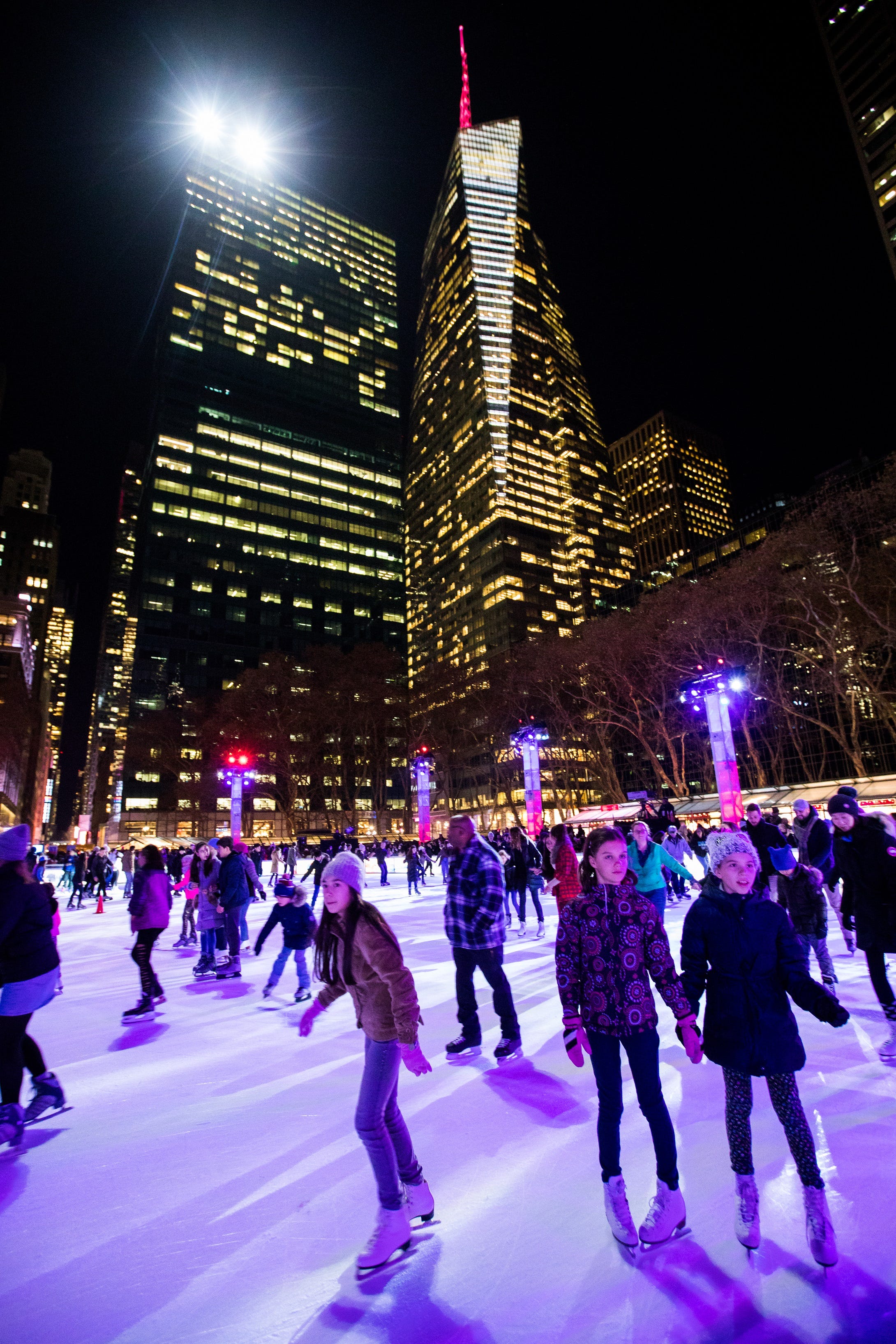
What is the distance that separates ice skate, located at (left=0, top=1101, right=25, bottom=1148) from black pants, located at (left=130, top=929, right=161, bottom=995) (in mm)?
2508

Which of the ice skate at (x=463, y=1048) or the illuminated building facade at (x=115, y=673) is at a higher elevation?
the illuminated building facade at (x=115, y=673)

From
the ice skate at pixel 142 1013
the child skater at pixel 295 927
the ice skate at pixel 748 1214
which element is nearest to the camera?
the ice skate at pixel 748 1214

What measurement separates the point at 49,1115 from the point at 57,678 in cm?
19119

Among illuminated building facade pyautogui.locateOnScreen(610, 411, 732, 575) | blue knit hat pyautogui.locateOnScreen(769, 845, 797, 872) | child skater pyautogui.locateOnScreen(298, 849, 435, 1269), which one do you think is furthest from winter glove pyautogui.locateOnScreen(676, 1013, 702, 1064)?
illuminated building facade pyautogui.locateOnScreen(610, 411, 732, 575)

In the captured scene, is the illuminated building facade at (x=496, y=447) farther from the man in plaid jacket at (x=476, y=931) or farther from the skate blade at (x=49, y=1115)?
the skate blade at (x=49, y=1115)

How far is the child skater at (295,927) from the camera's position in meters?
6.88

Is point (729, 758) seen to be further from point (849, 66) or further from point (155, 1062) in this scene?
point (849, 66)

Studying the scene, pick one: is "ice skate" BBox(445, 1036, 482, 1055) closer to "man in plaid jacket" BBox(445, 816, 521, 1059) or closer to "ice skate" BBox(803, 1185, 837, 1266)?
"man in plaid jacket" BBox(445, 816, 521, 1059)

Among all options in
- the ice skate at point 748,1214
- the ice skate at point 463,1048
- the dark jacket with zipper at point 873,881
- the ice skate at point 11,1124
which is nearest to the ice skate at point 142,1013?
the ice skate at point 11,1124

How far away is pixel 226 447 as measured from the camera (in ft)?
303

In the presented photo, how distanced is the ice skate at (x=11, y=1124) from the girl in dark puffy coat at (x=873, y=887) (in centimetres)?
558

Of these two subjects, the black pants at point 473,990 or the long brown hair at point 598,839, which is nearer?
the long brown hair at point 598,839

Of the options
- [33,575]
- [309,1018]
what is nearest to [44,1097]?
[309,1018]

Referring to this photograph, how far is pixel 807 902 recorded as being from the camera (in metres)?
6.15
